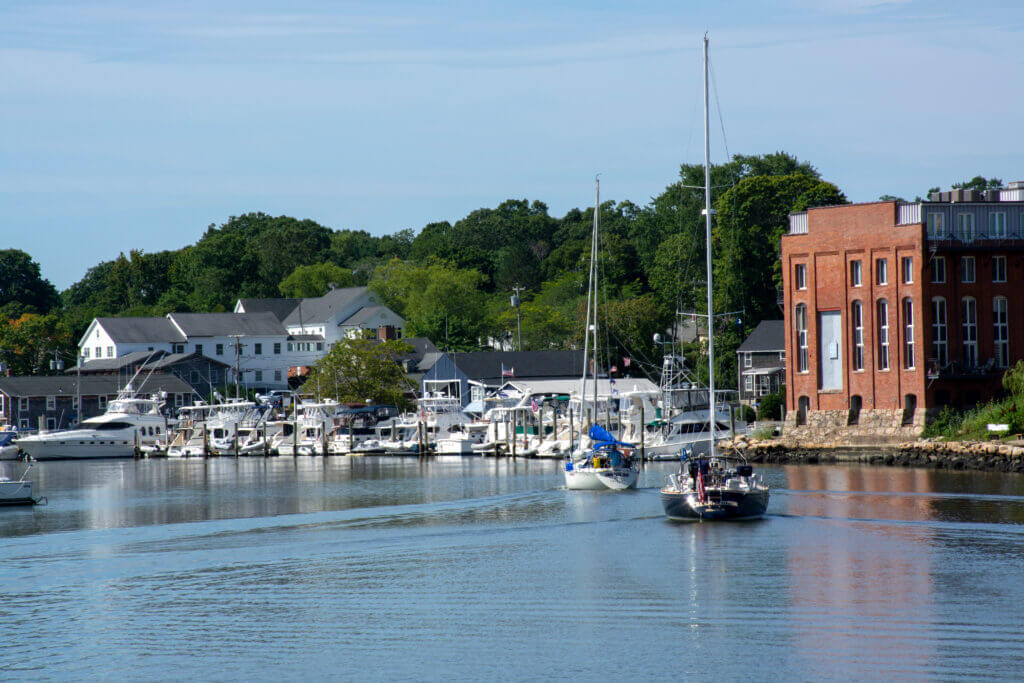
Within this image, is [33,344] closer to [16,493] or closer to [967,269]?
[16,493]

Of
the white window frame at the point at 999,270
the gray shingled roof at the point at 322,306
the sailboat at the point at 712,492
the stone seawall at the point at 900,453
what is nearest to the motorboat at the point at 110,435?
the gray shingled roof at the point at 322,306

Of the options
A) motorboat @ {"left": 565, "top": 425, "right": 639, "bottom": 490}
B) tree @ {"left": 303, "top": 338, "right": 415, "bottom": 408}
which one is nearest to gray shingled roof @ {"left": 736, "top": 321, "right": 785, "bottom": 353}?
tree @ {"left": 303, "top": 338, "right": 415, "bottom": 408}

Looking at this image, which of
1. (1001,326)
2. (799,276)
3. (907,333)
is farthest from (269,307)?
(1001,326)

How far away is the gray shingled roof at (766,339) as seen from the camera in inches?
4146

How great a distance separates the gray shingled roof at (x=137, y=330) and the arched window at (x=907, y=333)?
82771 mm

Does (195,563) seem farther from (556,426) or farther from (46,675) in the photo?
(556,426)

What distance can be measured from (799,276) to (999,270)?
481 inches

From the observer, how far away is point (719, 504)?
1779 inches

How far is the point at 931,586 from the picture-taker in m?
33.6

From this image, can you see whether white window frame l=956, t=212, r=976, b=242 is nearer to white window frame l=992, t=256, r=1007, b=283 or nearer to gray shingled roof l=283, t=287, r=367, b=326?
white window frame l=992, t=256, r=1007, b=283

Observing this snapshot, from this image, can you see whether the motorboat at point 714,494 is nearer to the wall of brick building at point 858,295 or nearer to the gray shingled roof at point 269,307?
the wall of brick building at point 858,295

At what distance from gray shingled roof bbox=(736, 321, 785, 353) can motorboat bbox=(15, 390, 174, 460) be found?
49065mm

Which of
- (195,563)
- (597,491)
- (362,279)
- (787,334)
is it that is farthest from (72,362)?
(195,563)

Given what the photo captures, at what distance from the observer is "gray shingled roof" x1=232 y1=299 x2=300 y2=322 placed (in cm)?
15275
